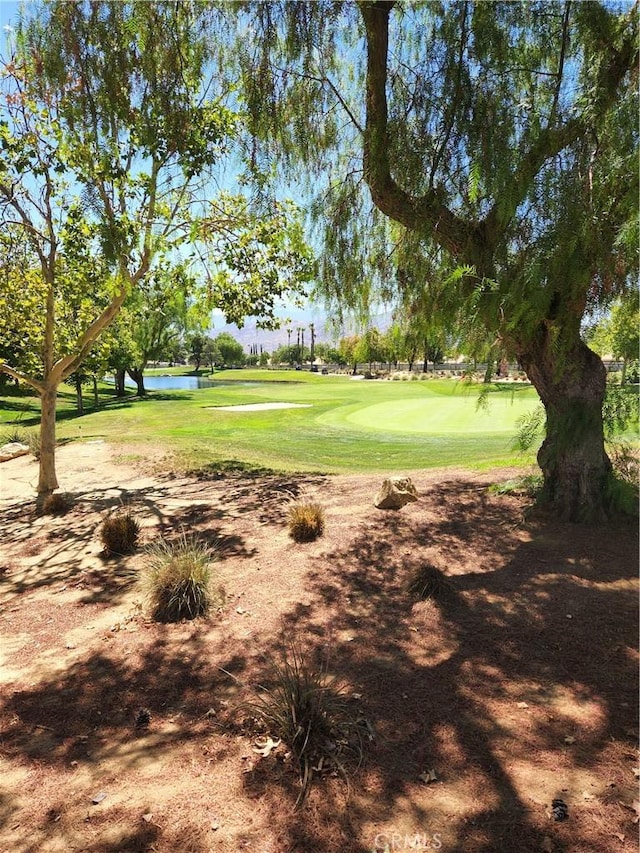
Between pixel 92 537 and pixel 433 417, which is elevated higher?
pixel 433 417

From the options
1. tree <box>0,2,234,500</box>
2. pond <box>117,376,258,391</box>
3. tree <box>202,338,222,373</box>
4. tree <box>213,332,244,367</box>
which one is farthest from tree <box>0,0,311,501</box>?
tree <box>213,332,244,367</box>

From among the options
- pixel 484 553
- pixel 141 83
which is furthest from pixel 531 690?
pixel 141 83

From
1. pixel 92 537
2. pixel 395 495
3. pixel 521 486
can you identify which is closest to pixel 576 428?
pixel 521 486

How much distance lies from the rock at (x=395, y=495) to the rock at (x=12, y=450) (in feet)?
38.9

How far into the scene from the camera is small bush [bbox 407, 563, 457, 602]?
4.65 metres

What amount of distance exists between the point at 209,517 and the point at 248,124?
222 inches

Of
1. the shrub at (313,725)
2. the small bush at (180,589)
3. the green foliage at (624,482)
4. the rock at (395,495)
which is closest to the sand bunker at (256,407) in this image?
the rock at (395,495)

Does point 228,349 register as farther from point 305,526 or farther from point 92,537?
point 305,526

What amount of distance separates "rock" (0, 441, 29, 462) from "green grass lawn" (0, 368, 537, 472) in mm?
2164

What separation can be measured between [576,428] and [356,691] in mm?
4290

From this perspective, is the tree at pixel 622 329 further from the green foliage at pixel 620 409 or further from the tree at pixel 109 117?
the tree at pixel 109 117

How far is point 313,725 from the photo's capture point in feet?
8.99

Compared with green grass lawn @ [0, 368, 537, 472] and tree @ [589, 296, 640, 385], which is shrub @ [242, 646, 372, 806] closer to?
tree @ [589, 296, 640, 385]

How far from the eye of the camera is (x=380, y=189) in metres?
5.44
